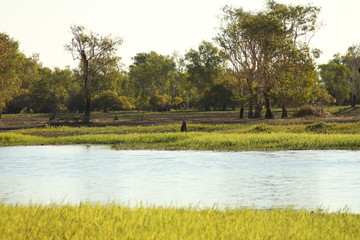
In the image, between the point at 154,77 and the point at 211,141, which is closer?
the point at 211,141

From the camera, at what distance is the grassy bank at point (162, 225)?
967 cm

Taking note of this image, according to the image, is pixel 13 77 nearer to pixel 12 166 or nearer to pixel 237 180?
pixel 12 166

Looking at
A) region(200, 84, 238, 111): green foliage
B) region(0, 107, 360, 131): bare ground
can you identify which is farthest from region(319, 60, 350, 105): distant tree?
region(0, 107, 360, 131): bare ground

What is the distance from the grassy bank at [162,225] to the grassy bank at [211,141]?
2194 cm

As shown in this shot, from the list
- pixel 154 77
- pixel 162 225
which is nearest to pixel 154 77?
pixel 154 77

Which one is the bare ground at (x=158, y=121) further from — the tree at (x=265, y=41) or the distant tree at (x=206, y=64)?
the distant tree at (x=206, y=64)

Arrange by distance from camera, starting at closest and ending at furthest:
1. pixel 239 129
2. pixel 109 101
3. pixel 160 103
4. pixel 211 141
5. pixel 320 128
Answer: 1. pixel 211 141
2. pixel 320 128
3. pixel 239 129
4. pixel 109 101
5. pixel 160 103

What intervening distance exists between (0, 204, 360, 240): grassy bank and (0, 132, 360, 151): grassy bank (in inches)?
864

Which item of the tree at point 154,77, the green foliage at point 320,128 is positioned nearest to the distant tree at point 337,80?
the tree at point 154,77

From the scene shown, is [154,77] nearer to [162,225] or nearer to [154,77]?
[154,77]

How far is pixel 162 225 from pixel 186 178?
11.8 metres

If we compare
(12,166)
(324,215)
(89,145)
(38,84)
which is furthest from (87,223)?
(38,84)

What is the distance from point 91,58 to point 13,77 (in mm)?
10539

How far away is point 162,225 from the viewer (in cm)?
1045
